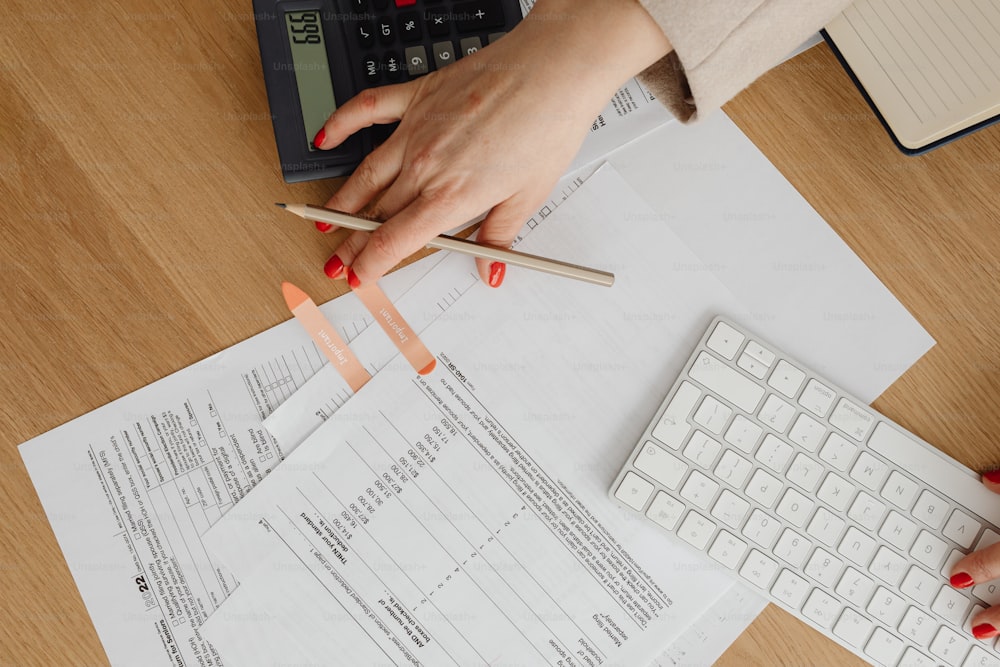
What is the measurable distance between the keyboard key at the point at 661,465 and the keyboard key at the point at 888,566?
0.15m

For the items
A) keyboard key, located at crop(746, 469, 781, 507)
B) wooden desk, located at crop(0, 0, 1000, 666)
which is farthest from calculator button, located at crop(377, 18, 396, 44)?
keyboard key, located at crop(746, 469, 781, 507)

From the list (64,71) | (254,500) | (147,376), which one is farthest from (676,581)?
(64,71)

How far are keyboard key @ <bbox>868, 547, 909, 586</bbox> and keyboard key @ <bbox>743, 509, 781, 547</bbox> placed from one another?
0.07 meters

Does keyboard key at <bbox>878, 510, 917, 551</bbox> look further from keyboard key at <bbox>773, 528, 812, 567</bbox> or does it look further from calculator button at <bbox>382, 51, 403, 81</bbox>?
calculator button at <bbox>382, 51, 403, 81</bbox>

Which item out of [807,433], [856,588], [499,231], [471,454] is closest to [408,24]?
[499,231]

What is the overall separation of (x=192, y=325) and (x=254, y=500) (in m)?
0.14

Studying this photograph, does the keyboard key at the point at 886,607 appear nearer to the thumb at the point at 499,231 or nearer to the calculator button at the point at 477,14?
the thumb at the point at 499,231

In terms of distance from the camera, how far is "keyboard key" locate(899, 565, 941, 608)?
51 cm

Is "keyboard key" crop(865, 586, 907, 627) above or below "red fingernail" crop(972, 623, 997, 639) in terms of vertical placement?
Answer: above

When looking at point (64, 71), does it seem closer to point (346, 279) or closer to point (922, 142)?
point (346, 279)

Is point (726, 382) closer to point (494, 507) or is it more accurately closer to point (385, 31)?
point (494, 507)

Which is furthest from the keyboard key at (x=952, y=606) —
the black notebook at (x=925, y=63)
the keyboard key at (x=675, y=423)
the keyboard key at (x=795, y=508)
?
the black notebook at (x=925, y=63)

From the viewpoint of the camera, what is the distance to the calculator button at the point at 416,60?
1.71 feet

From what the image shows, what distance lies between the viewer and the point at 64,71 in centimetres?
53
